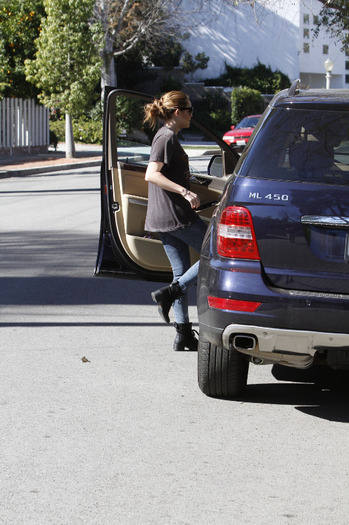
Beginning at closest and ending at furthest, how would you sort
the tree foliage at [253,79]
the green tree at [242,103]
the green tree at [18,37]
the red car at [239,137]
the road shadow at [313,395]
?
the road shadow at [313,395], the green tree at [18,37], the red car at [239,137], the green tree at [242,103], the tree foliage at [253,79]

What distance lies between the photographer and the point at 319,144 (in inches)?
189

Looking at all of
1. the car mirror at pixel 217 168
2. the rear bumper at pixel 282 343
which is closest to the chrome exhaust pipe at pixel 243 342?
the rear bumper at pixel 282 343

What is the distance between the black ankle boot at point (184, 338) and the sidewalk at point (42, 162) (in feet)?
61.4

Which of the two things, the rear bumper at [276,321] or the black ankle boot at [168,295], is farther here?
the black ankle boot at [168,295]

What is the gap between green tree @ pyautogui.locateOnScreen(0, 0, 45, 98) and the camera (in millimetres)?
32072

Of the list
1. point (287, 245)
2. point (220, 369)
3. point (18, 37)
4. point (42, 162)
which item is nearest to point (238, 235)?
point (287, 245)

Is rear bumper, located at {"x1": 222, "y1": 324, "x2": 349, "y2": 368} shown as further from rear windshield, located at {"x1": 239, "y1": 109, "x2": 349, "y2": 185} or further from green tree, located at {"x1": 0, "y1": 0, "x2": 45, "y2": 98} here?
green tree, located at {"x1": 0, "y1": 0, "x2": 45, "y2": 98}

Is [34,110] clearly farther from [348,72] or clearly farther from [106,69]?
[348,72]

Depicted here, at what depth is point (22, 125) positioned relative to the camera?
3155 centimetres

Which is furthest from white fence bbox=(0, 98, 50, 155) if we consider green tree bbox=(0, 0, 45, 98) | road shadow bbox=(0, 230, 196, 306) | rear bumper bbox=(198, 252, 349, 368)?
rear bumper bbox=(198, 252, 349, 368)

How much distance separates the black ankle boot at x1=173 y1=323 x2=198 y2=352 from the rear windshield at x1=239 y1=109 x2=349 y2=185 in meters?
1.85

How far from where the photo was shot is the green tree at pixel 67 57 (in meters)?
29.2

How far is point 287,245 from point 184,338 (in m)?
1.97

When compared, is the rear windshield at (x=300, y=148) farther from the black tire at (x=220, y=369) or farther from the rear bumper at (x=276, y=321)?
the black tire at (x=220, y=369)
